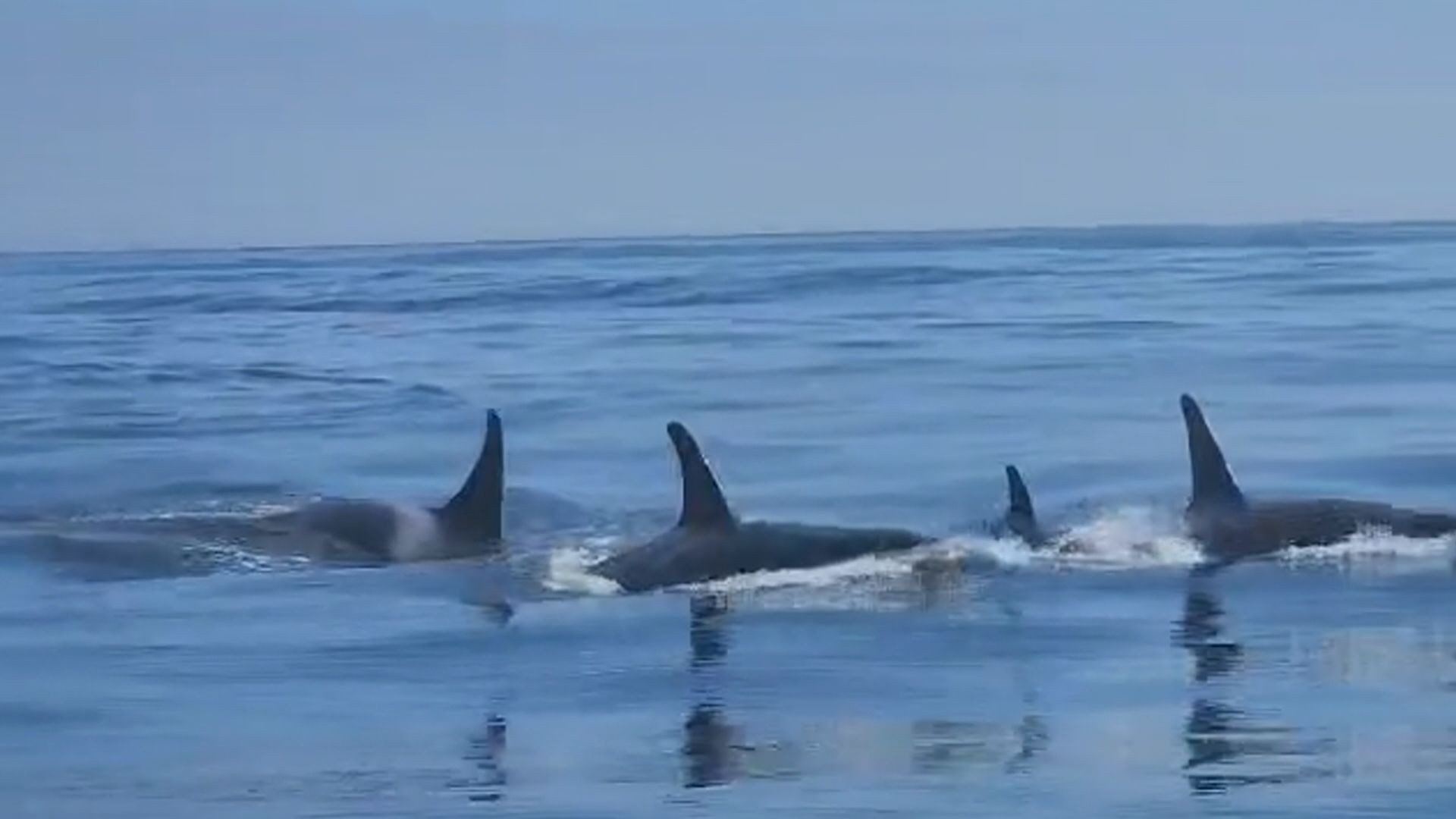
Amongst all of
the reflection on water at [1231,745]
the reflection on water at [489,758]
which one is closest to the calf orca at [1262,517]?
the reflection on water at [1231,745]

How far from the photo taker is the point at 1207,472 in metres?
19.6

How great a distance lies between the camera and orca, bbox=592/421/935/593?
58.0ft

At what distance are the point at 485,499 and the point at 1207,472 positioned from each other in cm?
489

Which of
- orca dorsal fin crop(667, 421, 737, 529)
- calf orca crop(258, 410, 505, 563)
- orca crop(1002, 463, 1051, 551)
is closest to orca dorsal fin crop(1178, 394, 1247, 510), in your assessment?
orca crop(1002, 463, 1051, 551)

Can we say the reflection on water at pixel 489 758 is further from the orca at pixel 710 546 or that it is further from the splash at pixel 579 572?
the splash at pixel 579 572

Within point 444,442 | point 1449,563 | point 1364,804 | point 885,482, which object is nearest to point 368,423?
point 444,442

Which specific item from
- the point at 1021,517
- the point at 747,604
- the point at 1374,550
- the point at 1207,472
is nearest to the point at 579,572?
the point at 747,604

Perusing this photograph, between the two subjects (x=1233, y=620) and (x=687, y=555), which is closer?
(x=1233, y=620)

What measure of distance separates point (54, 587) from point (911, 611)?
5622 millimetres

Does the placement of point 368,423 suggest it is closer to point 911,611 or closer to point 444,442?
point 444,442

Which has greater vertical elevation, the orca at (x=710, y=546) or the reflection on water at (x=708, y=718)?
the orca at (x=710, y=546)

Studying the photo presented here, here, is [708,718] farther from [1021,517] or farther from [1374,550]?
[1374,550]

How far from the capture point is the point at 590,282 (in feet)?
309

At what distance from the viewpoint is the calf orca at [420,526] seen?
2023 centimetres
